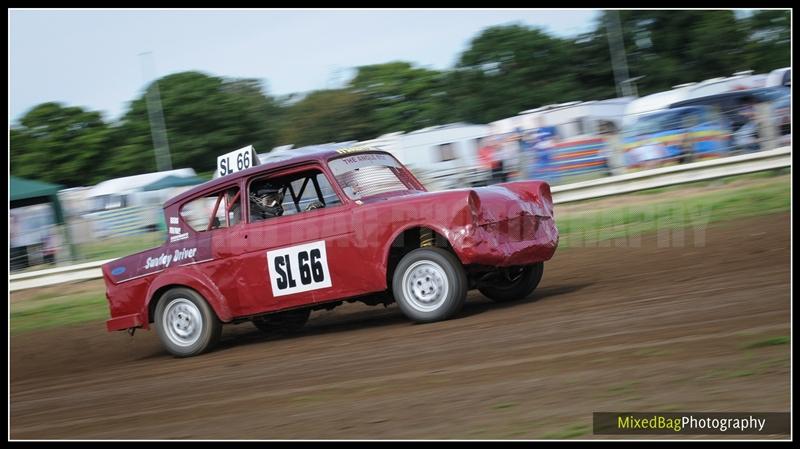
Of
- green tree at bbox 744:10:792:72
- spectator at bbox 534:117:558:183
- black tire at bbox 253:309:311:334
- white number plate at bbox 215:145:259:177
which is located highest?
green tree at bbox 744:10:792:72

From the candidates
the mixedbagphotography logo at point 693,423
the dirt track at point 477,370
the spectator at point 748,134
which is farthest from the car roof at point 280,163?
the spectator at point 748,134

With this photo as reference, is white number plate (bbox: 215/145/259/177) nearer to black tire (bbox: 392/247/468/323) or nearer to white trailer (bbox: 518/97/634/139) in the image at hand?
black tire (bbox: 392/247/468/323)

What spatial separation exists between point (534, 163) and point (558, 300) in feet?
34.3

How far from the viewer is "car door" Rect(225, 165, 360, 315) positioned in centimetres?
771

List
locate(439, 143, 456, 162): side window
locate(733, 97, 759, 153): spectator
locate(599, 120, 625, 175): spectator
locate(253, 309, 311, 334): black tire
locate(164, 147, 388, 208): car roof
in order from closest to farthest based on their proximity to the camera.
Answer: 1. locate(164, 147, 388, 208): car roof
2. locate(253, 309, 311, 334): black tire
3. locate(733, 97, 759, 153): spectator
4. locate(599, 120, 625, 175): spectator
5. locate(439, 143, 456, 162): side window

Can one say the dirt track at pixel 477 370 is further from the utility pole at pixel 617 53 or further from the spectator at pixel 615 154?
the utility pole at pixel 617 53

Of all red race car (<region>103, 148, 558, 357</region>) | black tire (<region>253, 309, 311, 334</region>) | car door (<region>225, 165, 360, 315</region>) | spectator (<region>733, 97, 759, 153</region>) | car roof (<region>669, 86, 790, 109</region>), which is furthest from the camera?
car roof (<region>669, 86, 790, 109</region>)

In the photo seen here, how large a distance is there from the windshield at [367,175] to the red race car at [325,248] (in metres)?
0.01

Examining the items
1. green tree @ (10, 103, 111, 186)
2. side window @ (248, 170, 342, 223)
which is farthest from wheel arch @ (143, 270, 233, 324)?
green tree @ (10, 103, 111, 186)

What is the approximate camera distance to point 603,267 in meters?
10.2

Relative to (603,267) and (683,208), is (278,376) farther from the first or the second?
(683,208)

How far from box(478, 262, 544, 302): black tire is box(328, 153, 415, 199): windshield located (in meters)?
1.24

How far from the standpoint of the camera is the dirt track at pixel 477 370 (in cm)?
460
